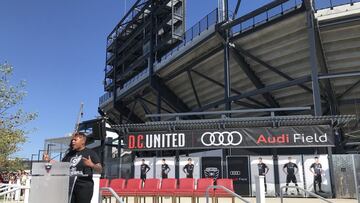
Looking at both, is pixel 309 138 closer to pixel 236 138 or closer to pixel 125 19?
pixel 236 138

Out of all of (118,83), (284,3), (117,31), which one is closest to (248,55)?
(284,3)

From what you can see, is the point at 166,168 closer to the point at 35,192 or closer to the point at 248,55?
the point at 248,55

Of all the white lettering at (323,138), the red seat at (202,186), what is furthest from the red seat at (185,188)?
the white lettering at (323,138)

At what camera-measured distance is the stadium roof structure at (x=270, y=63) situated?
74.9ft

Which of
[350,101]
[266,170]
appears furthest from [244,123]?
[350,101]

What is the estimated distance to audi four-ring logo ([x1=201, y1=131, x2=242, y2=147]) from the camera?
2161 cm

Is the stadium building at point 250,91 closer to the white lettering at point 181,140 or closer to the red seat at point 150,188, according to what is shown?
the white lettering at point 181,140

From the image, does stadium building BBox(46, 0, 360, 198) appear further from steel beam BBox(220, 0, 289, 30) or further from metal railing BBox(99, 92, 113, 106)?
metal railing BBox(99, 92, 113, 106)

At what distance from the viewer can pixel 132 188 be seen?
48.6 feet

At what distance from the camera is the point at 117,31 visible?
4975 centimetres

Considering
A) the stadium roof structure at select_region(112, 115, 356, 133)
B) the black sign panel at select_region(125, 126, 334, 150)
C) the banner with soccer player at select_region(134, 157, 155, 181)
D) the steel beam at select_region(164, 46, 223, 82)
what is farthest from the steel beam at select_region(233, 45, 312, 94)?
the banner with soccer player at select_region(134, 157, 155, 181)

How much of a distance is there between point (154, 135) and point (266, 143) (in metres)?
6.73

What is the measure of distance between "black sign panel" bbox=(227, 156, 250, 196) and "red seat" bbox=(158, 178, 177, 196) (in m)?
6.15

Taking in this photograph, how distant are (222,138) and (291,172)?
4352 millimetres
